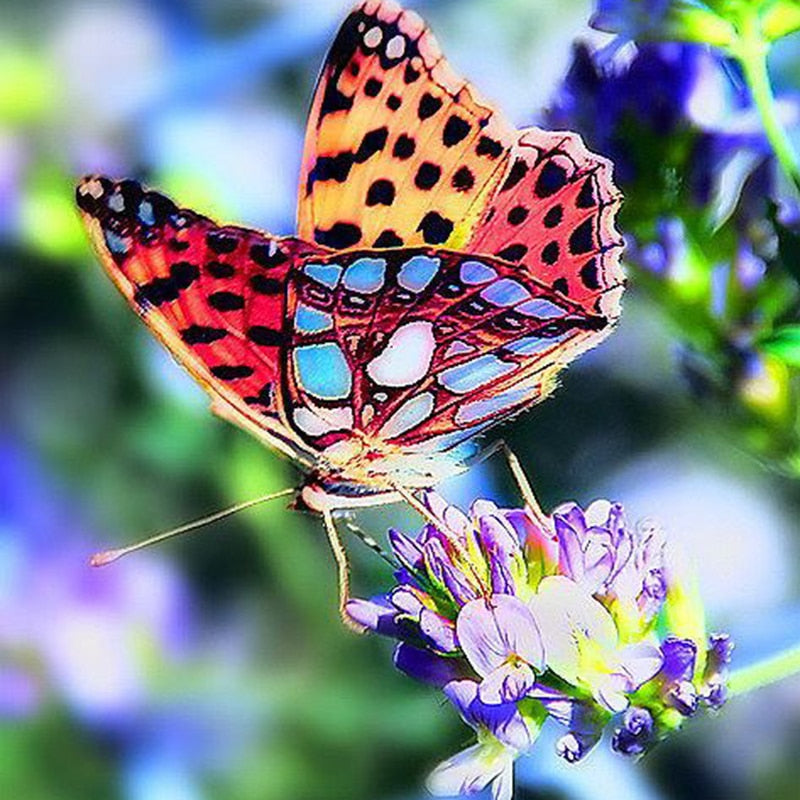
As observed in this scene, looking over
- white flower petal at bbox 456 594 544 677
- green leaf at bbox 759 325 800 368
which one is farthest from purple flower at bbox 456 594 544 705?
green leaf at bbox 759 325 800 368

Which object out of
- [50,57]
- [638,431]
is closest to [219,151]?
[50,57]

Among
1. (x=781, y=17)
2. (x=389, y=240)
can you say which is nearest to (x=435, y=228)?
(x=389, y=240)

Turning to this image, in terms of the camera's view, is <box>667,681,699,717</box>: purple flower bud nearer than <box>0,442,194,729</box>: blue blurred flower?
Yes

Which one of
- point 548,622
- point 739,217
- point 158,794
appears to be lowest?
point 158,794

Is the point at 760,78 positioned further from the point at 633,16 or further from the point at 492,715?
the point at 492,715

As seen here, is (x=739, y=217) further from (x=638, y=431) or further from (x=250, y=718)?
(x=250, y=718)

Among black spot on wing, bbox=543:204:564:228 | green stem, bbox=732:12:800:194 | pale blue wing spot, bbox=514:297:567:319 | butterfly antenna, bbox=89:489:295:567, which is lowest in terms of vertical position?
butterfly antenna, bbox=89:489:295:567

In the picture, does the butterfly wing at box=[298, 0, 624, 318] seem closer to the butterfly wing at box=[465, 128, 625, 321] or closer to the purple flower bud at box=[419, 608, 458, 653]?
the butterfly wing at box=[465, 128, 625, 321]
